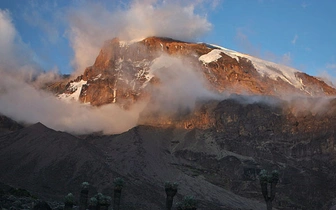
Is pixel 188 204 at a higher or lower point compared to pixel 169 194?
lower

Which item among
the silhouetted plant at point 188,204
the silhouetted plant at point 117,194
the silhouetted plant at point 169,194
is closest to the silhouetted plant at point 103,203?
the silhouetted plant at point 117,194

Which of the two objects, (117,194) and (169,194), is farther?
(117,194)

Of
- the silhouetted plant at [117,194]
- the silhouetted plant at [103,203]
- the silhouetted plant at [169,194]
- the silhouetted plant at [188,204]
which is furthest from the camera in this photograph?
the silhouetted plant at [117,194]

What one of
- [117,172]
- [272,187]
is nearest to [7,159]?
[117,172]

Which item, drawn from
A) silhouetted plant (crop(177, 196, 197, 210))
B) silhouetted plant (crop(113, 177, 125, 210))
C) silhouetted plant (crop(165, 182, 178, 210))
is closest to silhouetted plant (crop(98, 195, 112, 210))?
silhouetted plant (crop(113, 177, 125, 210))

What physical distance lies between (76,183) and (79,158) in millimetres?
23162

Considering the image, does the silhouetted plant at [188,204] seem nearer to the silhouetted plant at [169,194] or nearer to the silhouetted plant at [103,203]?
the silhouetted plant at [169,194]

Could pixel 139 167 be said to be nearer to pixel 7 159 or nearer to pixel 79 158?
pixel 79 158

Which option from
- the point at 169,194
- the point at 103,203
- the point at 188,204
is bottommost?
the point at 103,203

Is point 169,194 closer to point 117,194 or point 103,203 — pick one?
point 117,194

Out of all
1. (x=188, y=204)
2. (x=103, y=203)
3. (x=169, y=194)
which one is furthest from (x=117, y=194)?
(x=188, y=204)

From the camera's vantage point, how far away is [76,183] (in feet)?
486

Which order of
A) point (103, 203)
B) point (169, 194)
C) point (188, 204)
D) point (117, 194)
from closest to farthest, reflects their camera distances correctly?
point (188, 204), point (169, 194), point (103, 203), point (117, 194)

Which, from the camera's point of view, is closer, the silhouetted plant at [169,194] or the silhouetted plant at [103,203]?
the silhouetted plant at [169,194]
